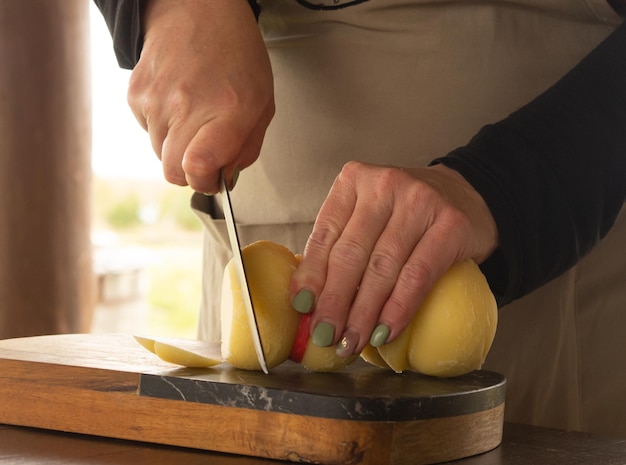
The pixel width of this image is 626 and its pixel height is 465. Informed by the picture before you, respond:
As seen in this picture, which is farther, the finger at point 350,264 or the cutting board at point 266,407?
the finger at point 350,264

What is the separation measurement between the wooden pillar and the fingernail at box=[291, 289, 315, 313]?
4.09 feet

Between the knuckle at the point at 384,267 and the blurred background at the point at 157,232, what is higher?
the knuckle at the point at 384,267

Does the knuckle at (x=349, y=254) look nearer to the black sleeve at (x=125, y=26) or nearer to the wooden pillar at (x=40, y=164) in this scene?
the black sleeve at (x=125, y=26)

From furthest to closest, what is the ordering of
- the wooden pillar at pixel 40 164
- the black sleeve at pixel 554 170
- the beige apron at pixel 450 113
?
the wooden pillar at pixel 40 164
the beige apron at pixel 450 113
the black sleeve at pixel 554 170

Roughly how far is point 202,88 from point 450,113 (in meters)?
0.41

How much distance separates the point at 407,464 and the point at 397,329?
0.16 meters

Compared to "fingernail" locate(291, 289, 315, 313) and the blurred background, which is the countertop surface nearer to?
"fingernail" locate(291, 289, 315, 313)

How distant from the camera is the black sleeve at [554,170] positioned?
1076 mm

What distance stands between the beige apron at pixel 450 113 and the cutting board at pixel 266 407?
1.26 ft

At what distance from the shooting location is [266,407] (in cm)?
86

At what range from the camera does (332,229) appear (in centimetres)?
100

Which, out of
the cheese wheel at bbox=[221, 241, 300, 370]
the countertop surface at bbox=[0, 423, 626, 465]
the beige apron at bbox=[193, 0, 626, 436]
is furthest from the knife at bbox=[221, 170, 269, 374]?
the beige apron at bbox=[193, 0, 626, 436]

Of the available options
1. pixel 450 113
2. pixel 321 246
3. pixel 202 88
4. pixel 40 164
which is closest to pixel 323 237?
pixel 321 246

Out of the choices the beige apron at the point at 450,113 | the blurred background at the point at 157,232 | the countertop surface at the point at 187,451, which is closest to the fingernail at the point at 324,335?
the countertop surface at the point at 187,451
